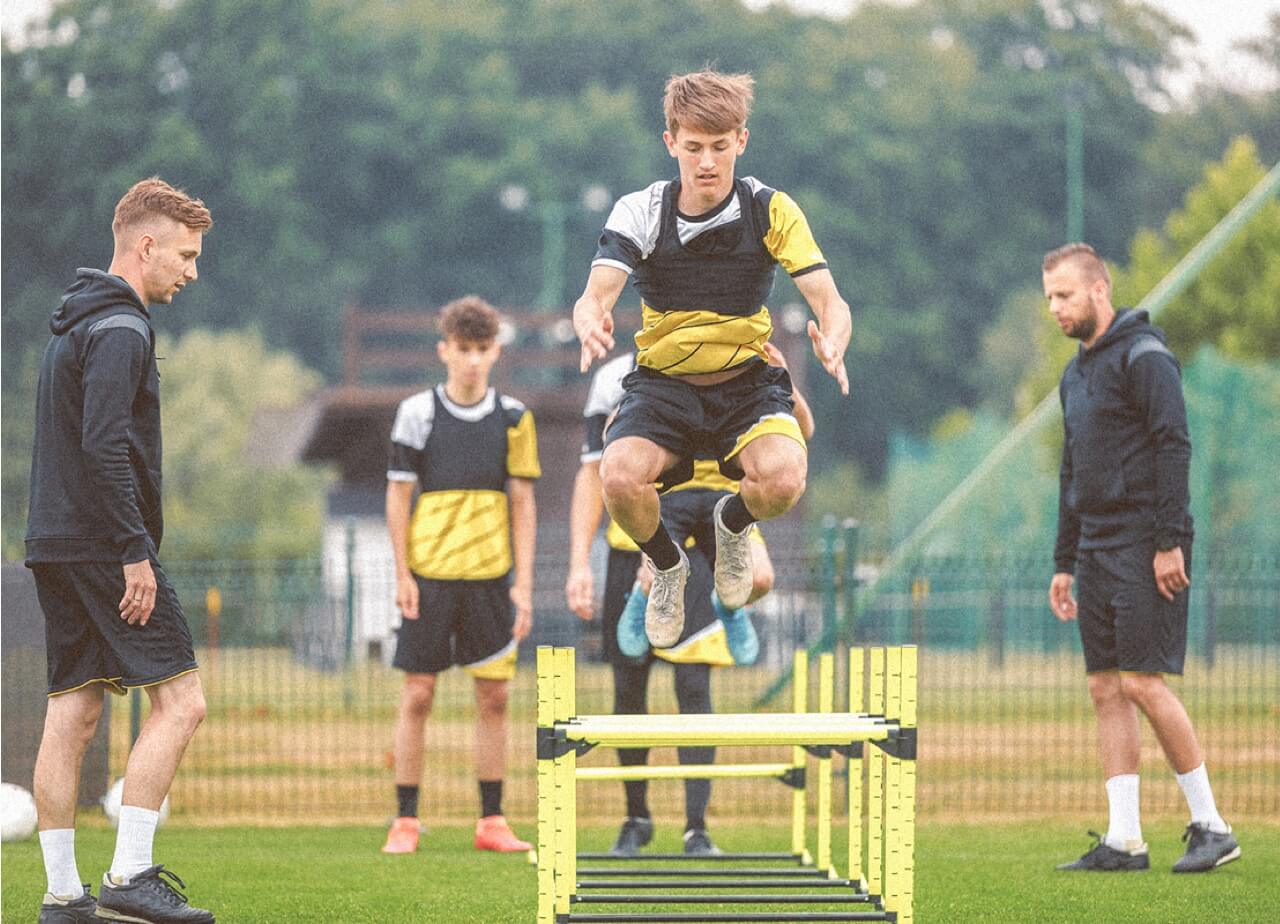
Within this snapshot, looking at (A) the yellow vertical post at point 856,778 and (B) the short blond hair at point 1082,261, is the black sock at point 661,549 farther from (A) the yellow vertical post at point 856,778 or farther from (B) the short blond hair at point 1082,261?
(B) the short blond hair at point 1082,261

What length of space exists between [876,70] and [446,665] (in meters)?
55.3

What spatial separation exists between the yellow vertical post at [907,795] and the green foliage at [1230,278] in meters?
28.7

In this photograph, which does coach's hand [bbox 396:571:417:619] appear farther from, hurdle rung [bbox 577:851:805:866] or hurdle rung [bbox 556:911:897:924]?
hurdle rung [bbox 556:911:897:924]

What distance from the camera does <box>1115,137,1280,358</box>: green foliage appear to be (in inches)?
1286

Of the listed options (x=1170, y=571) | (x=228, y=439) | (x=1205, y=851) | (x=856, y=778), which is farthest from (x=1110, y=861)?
(x=228, y=439)

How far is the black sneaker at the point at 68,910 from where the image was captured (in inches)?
231

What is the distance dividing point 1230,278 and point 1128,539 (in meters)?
27.5

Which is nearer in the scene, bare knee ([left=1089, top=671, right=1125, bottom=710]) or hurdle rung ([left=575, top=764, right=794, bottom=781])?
hurdle rung ([left=575, top=764, right=794, bottom=781])

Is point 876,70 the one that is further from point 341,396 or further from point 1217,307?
point 341,396

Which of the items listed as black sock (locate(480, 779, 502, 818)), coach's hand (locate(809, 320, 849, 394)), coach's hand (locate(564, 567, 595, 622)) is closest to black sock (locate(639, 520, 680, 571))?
coach's hand (locate(809, 320, 849, 394))

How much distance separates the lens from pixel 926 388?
57.1m

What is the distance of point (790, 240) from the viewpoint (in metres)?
6.12

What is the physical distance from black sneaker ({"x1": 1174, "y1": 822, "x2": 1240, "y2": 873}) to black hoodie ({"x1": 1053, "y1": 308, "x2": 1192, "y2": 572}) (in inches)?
47.1

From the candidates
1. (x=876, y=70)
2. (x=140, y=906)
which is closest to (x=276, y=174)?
(x=876, y=70)
